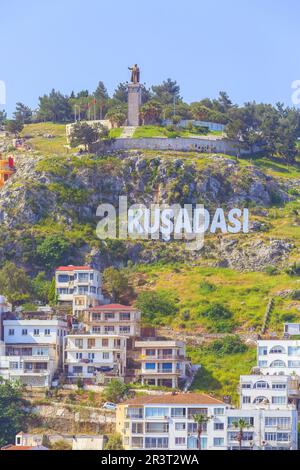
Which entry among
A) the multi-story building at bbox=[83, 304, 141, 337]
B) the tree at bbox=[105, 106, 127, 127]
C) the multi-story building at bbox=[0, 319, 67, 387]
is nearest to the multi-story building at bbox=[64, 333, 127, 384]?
the multi-story building at bbox=[0, 319, 67, 387]

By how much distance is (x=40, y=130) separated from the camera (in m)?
180

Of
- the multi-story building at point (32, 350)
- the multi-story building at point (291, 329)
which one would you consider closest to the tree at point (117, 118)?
the multi-story building at point (32, 350)

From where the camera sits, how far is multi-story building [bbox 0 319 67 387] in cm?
13375

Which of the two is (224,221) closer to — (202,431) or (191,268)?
(191,268)

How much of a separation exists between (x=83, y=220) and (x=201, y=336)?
1911cm

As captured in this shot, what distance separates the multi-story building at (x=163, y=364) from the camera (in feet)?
A: 441

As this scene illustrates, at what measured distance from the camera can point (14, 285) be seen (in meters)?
144

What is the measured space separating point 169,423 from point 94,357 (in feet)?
38.5

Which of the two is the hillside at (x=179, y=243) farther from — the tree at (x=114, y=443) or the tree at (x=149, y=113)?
the tree at (x=114, y=443)

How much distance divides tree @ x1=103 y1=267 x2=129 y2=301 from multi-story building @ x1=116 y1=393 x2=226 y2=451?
20.8 meters

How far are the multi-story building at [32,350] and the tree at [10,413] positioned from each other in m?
2.77
